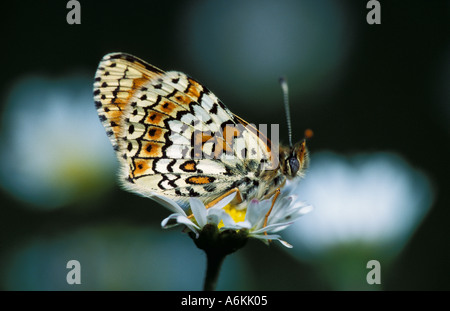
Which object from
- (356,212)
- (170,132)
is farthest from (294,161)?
(356,212)

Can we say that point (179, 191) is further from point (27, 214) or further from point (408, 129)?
point (408, 129)

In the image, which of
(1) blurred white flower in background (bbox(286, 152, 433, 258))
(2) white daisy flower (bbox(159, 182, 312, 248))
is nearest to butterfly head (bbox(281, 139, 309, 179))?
(2) white daisy flower (bbox(159, 182, 312, 248))

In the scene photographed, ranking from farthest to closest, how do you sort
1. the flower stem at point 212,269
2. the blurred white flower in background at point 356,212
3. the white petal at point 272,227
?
the blurred white flower in background at point 356,212
the white petal at point 272,227
the flower stem at point 212,269

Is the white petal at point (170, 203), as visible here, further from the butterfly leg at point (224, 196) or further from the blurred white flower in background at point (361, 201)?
the blurred white flower in background at point (361, 201)

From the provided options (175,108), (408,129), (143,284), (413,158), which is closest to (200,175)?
(175,108)

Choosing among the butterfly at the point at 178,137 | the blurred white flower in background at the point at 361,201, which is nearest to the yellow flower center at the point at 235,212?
the butterfly at the point at 178,137

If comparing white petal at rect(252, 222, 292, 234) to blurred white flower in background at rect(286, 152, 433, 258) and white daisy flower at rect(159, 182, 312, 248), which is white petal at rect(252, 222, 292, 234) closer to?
white daisy flower at rect(159, 182, 312, 248)
